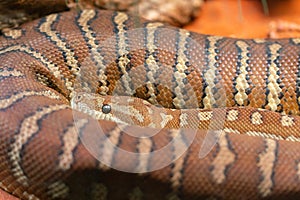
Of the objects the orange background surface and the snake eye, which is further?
the orange background surface

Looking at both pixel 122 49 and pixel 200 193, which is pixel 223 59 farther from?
pixel 200 193

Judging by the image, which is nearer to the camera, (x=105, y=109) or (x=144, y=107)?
(x=105, y=109)

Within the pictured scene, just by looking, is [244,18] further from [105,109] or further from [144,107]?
[105,109]

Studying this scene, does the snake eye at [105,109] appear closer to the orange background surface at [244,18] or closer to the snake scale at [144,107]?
the snake scale at [144,107]

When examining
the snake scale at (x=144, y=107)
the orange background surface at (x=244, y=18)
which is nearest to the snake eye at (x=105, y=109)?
the snake scale at (x=144, y=107)

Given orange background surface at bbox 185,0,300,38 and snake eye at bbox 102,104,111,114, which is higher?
orange background surface at bbox 185,0,300,38

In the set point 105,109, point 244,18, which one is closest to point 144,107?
point 105,109

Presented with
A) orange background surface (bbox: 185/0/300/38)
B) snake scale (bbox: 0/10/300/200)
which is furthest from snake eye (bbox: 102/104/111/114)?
orange background surface (bbox: 185/0/300/38)

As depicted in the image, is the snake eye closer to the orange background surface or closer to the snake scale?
the snake scale
